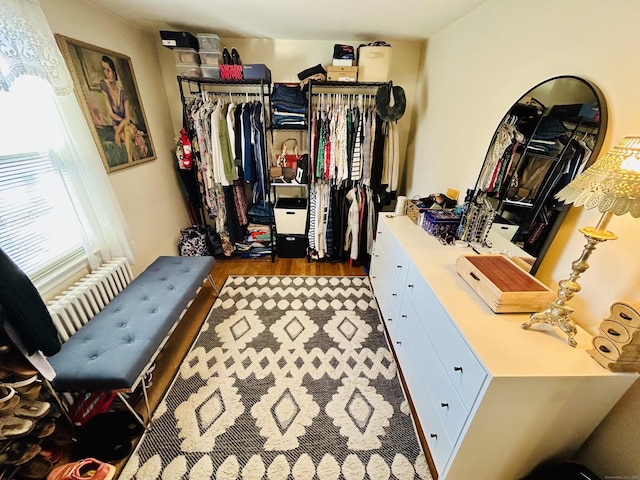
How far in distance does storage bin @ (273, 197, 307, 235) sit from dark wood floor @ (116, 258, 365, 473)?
393 millimetres

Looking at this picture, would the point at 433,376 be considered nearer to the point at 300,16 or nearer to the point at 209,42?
the point at 300,16

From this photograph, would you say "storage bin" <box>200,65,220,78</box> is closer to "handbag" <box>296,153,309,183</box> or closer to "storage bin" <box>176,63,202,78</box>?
"storage bin" <box>176,63,202,78</box>

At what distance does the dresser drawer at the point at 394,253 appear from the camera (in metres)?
1.57

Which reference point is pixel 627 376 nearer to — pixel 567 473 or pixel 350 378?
pixel 567 473

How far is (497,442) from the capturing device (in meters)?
0.95

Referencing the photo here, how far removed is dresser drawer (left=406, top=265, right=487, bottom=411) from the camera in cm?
88

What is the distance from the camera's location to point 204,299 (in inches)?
91.6

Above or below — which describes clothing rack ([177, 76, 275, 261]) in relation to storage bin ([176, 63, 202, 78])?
below

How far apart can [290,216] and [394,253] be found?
1.33m

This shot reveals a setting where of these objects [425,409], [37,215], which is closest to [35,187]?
[37,215]

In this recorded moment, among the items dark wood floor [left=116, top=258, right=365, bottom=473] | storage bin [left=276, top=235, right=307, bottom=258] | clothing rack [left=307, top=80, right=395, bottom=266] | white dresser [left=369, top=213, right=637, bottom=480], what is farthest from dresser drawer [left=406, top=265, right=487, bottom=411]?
storage bin [left=276, top=235, right=307, bottom=258]

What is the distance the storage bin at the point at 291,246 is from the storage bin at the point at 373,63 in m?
1.68

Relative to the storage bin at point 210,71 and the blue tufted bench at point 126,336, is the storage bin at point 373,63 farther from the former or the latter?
the blue tufted bench at point 126,336

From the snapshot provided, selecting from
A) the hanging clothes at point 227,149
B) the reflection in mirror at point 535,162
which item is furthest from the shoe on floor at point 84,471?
the reflection in mirror at point 535,162
